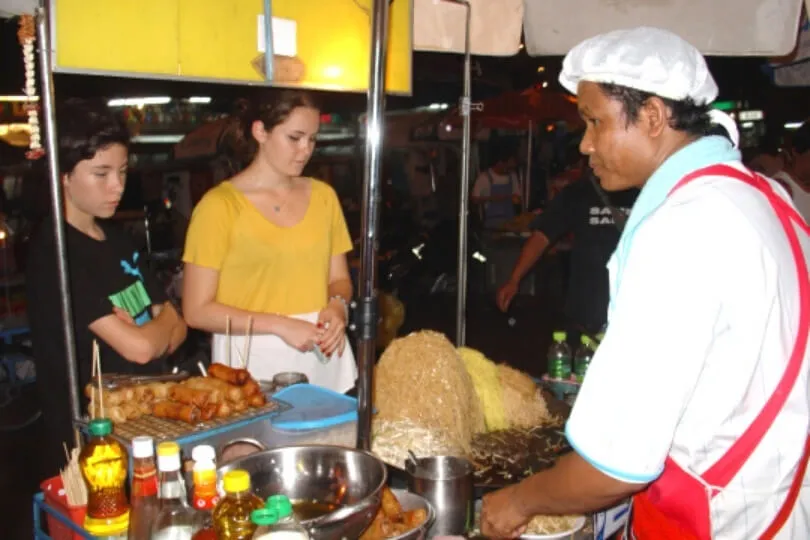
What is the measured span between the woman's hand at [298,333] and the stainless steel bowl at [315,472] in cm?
110

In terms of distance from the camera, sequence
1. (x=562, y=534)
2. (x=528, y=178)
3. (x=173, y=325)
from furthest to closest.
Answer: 1. (x=528, y=178)
2. (x=173, y=325)
3. (x=562, y=534)

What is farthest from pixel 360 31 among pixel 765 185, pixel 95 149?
pixel 765 185

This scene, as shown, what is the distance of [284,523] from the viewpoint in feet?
4.59

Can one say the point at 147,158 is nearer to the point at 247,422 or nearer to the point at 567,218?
the point at 567,218

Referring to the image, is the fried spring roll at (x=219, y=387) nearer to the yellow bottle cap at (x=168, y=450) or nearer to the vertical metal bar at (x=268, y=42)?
the yellow bottle cap at (x=168, y=450)

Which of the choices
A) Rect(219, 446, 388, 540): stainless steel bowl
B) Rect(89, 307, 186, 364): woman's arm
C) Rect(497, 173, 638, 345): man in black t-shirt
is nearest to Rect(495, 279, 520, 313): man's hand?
Rect(497, 173, 638, 345): man in black t-shirt

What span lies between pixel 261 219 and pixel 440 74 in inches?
269

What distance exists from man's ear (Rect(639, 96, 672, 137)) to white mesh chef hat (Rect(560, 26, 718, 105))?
0.08 ft

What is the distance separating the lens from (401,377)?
2957 mm

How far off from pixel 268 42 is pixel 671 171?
63.1 inches

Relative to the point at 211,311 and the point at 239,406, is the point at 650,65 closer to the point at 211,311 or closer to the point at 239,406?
the point at 239,406

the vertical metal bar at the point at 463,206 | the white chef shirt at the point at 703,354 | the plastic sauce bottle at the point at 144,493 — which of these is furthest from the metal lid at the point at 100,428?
the vertical metal bar at the point at 463,206

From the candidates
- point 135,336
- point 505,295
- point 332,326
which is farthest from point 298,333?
point 505,295

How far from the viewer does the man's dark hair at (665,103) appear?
1776mm
